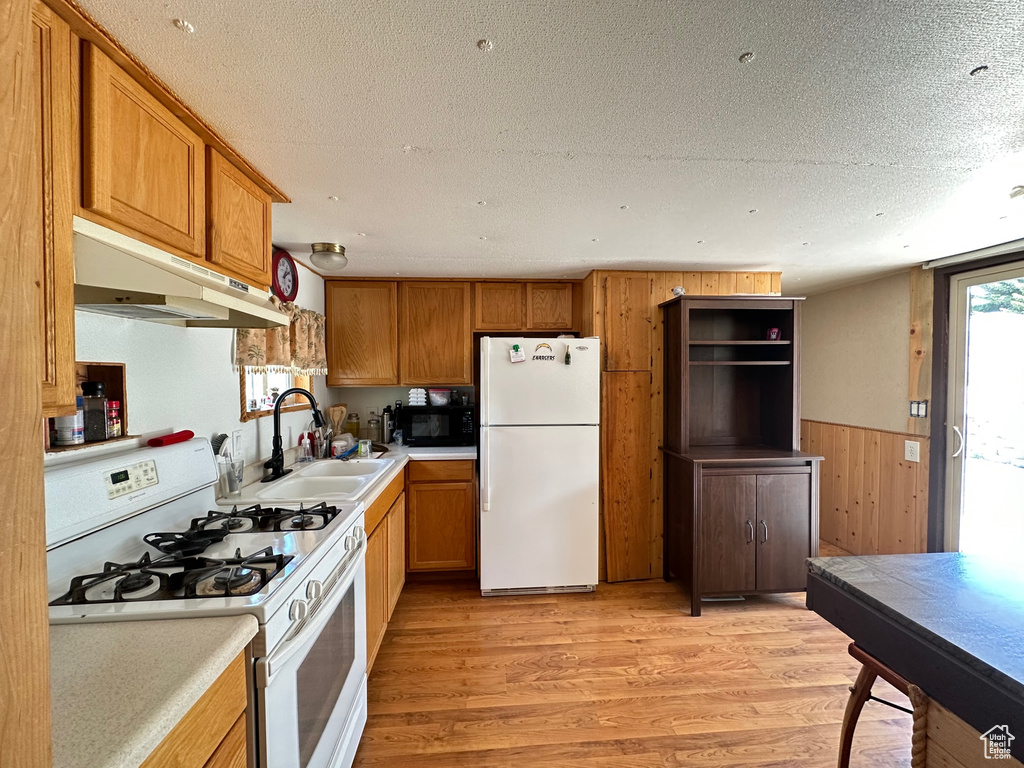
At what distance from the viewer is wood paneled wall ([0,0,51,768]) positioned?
411 millimetres

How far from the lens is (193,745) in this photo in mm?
748

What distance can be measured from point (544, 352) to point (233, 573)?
2.04 metres

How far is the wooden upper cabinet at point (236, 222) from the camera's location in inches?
53.4

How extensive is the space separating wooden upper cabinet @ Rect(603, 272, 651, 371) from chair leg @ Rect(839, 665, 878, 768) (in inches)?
77.8

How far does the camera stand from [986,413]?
2641 mm

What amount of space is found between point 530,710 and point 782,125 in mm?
2363

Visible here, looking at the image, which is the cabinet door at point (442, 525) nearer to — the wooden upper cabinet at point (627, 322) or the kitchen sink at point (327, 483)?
the kitchen sink at point (327, 483)

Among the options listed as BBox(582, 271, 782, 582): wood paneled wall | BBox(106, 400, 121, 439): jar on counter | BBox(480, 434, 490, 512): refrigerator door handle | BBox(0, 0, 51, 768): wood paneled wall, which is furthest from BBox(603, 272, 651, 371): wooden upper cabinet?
BBox(0, 0, 51, 768): wood paneled wall

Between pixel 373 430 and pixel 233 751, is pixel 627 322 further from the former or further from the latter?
pixel 233 751

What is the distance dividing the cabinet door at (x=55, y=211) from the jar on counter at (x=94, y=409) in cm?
49

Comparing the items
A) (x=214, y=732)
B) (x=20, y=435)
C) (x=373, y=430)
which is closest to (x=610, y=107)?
(x=20, y=435)

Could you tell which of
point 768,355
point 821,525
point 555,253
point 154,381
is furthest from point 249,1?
point 821,525

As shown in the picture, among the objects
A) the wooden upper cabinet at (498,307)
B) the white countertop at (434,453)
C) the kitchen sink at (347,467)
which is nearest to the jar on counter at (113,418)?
the kitchen sink at (347,467)

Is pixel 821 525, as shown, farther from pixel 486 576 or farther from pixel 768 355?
pixel 486 576
